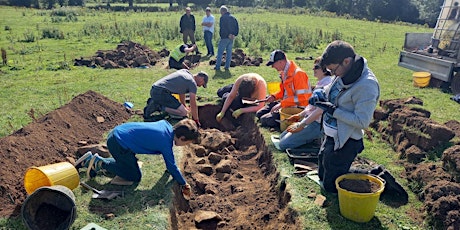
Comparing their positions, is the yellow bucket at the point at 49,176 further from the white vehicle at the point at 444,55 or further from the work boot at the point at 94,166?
the white vehicle at the point at 444,55

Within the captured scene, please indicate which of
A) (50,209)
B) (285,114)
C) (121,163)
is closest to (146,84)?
(285,114)

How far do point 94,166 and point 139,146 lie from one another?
84 centimetres

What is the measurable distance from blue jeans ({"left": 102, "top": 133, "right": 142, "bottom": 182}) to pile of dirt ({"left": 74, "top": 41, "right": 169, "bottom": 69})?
27.8 feet

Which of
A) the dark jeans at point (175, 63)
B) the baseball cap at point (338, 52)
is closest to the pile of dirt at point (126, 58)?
the dark jeans at point (175, 63)

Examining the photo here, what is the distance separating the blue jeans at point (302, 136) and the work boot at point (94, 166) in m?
3.01

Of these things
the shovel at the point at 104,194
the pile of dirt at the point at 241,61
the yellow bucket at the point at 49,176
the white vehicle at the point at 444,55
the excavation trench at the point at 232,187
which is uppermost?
the white vehicle at the point at 444,55

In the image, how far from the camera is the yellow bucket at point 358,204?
4195mm

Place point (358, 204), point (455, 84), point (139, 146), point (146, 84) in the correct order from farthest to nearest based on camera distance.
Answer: point (146, 84)
point (455, 84)
point (139, 146)
point (358, 204)

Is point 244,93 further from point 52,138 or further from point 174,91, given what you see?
point 52,138

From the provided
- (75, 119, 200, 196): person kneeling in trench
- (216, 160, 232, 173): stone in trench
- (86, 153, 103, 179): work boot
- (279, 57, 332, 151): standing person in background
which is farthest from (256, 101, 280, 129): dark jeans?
(86, 153, 103, 179): work boot

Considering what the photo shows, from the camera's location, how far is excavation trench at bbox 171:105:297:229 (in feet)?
16.2

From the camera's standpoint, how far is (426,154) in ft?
19.7

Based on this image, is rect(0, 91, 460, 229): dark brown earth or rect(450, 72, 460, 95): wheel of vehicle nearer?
rect(0, 91, 460, 229): dark brown earth

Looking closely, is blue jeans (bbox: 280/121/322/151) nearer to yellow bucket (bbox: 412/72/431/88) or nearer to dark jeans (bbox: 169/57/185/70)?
yellow bucket (bbox: 412/72/431/88)
